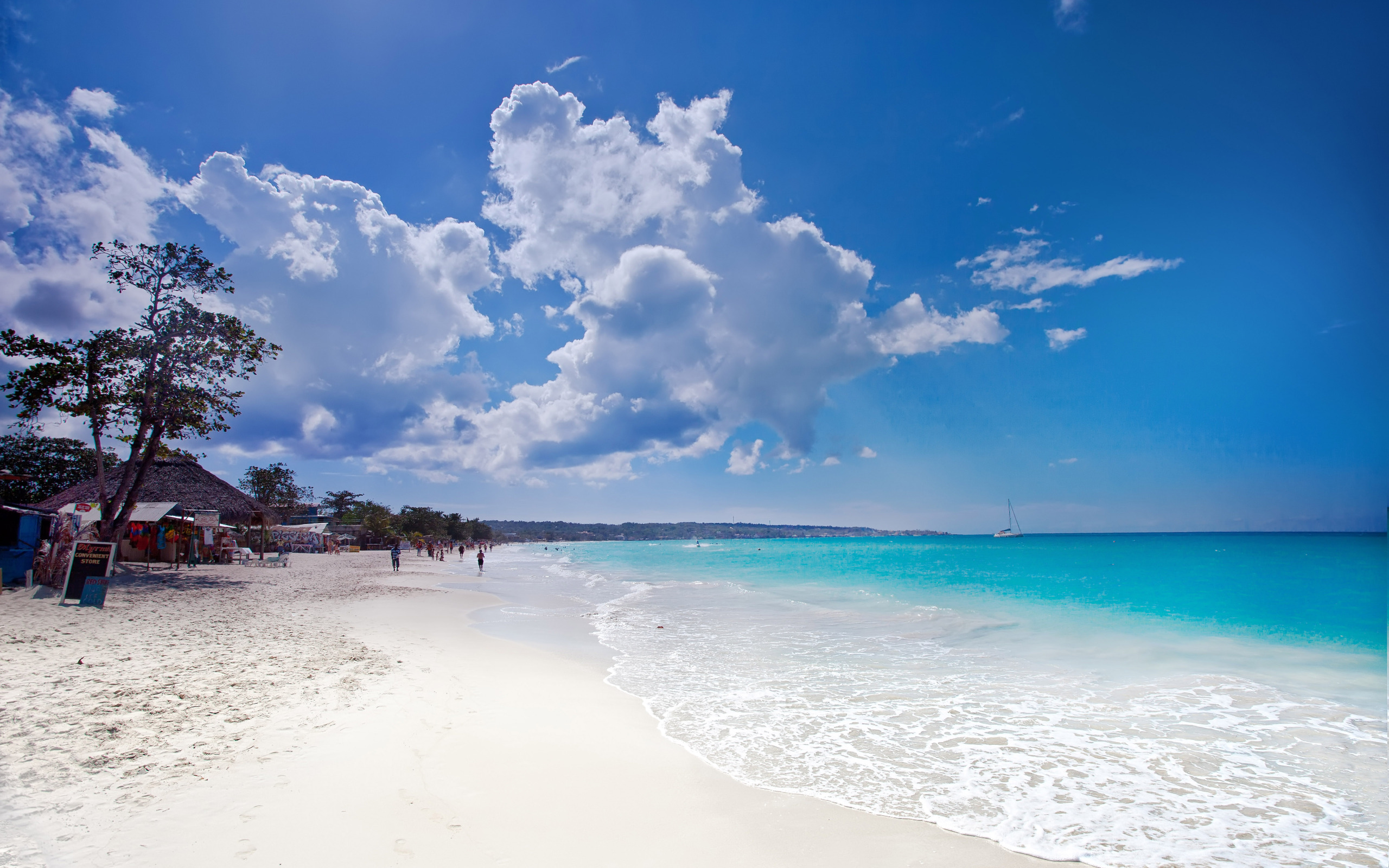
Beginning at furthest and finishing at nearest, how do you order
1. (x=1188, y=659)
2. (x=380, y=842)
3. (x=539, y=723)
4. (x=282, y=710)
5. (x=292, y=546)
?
(x=292, y=546) → (x=1188, y=659) → (x=539, y=723) → (x=282, y=710) → (x=380, y=842)

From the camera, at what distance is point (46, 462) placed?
45.1m

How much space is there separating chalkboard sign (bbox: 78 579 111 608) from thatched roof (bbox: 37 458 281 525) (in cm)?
1425

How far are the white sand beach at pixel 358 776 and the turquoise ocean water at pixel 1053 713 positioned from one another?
77 cm

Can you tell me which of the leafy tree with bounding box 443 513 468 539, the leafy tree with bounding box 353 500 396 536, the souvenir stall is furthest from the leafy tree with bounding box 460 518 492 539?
the souvenir stall

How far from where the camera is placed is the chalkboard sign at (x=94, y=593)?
38.1ft

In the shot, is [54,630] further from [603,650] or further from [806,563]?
[806,563]

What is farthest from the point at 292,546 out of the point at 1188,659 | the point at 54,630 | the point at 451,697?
the point at 1188,659

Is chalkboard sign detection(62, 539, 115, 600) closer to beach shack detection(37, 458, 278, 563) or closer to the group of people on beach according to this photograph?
beach shack detection(37, 458, 278, 563)

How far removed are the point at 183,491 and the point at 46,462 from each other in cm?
3481

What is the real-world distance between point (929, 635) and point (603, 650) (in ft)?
26.0

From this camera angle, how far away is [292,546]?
4653 centimetres

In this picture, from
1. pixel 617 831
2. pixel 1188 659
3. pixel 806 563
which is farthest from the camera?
pixel 806 563

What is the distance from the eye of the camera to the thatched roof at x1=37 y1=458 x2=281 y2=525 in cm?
2364

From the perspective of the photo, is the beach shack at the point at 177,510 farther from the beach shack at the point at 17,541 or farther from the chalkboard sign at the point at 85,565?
the chalkboard sign at the point at 85,565
